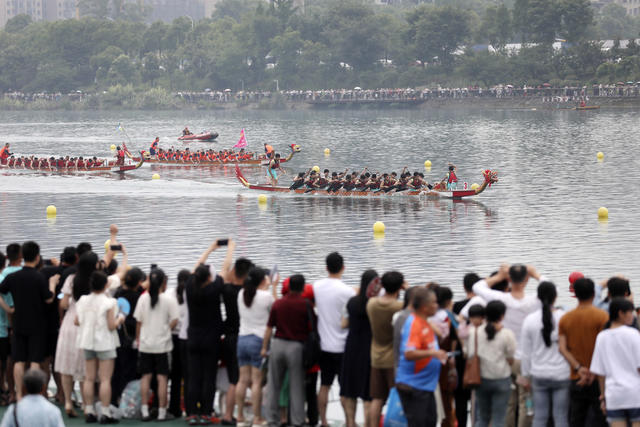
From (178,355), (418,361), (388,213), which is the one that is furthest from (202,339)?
(388,213)

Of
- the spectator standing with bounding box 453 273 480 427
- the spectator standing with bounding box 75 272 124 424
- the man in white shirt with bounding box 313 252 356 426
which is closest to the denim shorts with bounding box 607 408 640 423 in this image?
the spectator standing with bounding box 453 273 480 427

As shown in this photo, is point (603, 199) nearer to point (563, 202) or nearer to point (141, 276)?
point (563, 202)

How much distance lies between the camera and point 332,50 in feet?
525

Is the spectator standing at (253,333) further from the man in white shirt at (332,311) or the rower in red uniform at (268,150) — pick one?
the rower in red uniform at (268,150)

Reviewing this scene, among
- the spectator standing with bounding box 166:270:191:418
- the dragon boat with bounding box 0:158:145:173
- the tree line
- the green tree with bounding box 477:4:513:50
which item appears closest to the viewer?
the spectator standing with bounding box 166:270:191:418

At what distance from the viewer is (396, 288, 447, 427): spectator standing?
9.96 m

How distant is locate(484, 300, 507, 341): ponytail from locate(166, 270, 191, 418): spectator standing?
3488 mm

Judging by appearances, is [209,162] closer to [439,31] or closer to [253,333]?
[253,333]

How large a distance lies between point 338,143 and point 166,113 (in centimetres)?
8047

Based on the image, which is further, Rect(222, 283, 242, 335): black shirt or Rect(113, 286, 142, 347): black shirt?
Rect(113, 286, 142, 347): black shirt

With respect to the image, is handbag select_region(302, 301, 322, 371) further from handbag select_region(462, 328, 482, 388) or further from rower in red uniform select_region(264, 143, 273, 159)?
rower in red uniform select_region(264, 143, 273, 159)

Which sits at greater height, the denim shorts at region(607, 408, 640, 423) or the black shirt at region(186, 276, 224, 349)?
the black shirt at region(186, 276, 224, 349)

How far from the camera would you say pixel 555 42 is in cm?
14812

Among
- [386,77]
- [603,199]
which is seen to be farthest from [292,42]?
[603,199]
